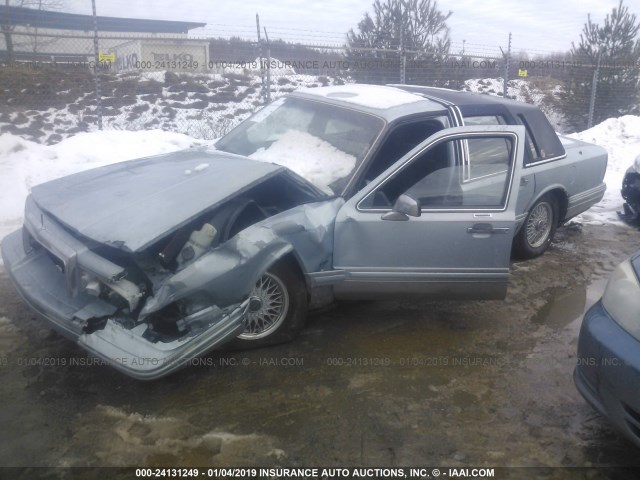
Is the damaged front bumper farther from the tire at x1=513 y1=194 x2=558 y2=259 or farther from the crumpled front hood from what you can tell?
the tire at x1=513 y1=194 x2=558 y2=259

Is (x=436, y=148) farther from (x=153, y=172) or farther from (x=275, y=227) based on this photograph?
(x=153, y=172)

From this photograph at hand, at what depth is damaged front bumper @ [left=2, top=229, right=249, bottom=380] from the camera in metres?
2.86

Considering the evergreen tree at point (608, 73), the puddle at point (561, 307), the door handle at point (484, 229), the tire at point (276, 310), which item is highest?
the evergreen tree at point (608, 73)

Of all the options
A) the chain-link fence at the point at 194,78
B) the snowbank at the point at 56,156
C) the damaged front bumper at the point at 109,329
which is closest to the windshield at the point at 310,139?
the damaged front bumper at the point at 109,329

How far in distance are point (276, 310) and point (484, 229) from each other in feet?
5.34

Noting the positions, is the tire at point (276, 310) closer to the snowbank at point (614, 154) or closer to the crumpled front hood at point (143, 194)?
the crumpled front hood at point (143, 194)

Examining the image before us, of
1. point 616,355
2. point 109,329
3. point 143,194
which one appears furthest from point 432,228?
point 109,329

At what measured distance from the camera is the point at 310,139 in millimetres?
4434

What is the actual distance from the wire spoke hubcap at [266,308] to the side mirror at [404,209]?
91cm

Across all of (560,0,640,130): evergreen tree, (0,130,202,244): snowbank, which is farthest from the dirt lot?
(560,0,640,130): evergreen tree

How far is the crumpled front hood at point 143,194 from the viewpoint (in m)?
3.12

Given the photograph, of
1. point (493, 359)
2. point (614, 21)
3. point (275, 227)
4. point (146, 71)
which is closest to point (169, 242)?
point (275, 227)

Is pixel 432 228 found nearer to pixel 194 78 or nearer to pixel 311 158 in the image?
pixel 311 158

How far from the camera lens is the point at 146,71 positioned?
1667 cm
